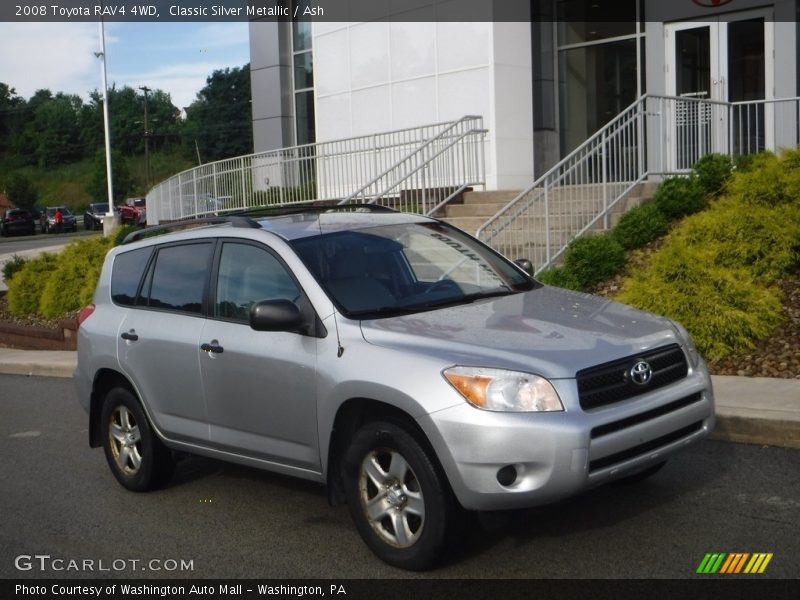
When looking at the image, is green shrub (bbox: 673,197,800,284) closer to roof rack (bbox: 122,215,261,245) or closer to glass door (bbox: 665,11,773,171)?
glass door (bbox: 665,11,773,171)

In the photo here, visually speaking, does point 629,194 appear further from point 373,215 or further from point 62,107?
point 62,107

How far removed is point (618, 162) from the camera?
13.8 meters

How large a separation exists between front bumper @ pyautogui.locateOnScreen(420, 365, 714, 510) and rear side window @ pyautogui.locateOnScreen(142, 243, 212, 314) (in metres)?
2.29

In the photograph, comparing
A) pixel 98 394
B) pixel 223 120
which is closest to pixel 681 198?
pixel 98 394

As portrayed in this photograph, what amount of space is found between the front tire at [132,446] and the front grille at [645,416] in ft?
10.9

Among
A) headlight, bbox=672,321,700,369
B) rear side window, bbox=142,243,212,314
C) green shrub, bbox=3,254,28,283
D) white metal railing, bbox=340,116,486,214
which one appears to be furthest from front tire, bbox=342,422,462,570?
green shrub, bbox=3,254,28,283

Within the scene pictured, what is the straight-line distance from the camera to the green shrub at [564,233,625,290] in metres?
11.6

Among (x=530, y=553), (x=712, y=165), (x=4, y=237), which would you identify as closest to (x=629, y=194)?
(x=712, y=165)

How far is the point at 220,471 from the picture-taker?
24.5 ft

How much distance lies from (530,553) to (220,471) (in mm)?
3005

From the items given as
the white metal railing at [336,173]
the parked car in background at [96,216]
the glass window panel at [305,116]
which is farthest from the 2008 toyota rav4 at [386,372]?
the parked car in background at [96,216]

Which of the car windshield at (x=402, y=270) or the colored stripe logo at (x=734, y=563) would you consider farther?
the car windshield at (x=402, y=270)

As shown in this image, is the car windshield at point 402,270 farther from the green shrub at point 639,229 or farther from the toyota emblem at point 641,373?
the green shrub at point 639,229

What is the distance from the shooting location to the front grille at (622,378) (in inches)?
189
